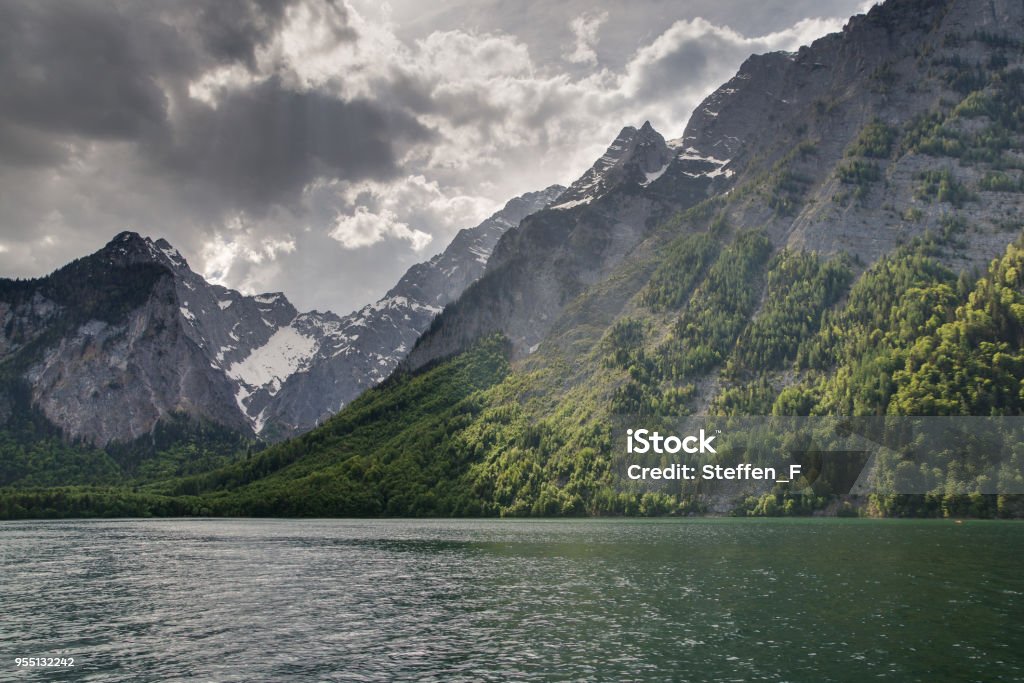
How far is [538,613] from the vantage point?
6812 cm

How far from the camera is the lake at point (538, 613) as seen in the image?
160ft

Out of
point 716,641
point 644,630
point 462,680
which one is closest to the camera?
point 462,680

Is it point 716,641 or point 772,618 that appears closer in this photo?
point 716,641

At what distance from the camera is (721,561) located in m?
103

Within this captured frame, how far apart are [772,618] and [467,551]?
254 ft

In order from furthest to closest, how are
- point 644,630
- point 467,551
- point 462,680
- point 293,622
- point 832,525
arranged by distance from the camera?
1. point 832,525
2. point 467,551
3. point 293,622
4. point 644,630
5. point 462,680

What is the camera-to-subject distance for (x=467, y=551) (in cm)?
13300

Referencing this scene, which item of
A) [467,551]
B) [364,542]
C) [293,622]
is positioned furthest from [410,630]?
[364,542]

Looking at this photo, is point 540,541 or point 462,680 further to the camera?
point 540,541

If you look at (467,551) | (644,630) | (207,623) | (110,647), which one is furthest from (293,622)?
(467,551)

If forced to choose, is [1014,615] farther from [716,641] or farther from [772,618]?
[716,641]

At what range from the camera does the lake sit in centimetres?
4875

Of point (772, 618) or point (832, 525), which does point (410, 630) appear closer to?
point (772, 618)

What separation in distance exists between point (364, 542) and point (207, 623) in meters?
95.0
